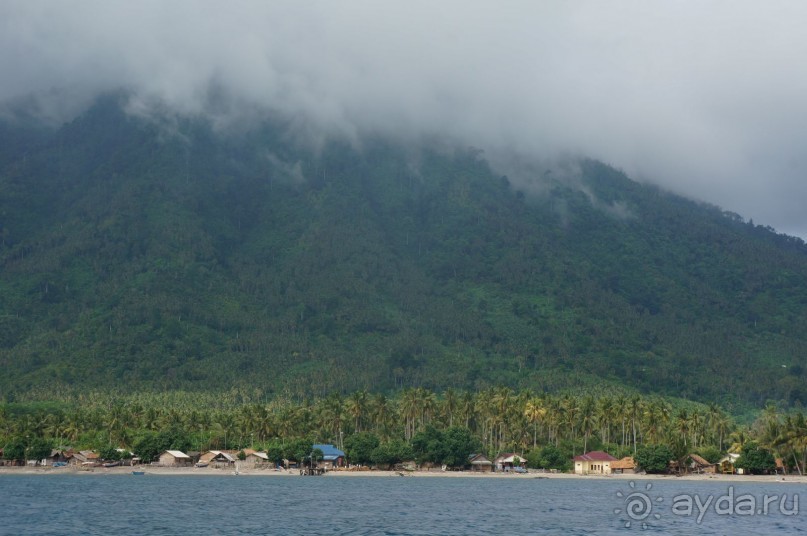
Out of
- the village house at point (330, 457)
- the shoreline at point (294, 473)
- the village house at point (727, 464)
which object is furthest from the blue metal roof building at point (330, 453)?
the village house at point (727, 464)

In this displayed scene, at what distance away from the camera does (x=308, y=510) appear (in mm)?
95125

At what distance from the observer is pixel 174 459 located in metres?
174

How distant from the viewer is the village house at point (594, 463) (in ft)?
543

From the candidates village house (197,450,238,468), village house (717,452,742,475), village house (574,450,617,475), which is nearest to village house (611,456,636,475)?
village house (574,450,617,475)

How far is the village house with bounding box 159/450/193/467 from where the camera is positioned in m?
174

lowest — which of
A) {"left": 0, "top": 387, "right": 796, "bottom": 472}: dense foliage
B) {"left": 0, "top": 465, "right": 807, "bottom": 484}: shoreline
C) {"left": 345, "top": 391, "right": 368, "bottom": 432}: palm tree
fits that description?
{"left": 0, "top": 465, "right": 807, "bottom": 484}: shoreline

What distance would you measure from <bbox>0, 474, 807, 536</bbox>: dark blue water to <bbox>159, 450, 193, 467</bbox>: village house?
30.0 meters

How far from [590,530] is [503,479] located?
255 feet

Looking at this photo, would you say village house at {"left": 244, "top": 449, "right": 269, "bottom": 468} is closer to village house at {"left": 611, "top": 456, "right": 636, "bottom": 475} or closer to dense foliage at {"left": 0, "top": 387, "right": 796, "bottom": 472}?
dense foliage at {"left": 0, "top": 387, "right": 796, "bottom": 472}

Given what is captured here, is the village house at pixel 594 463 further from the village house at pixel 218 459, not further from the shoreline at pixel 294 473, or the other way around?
the village house at pixel 218 459

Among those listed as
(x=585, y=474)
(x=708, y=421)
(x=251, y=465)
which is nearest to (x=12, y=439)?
(x=251, y=465)

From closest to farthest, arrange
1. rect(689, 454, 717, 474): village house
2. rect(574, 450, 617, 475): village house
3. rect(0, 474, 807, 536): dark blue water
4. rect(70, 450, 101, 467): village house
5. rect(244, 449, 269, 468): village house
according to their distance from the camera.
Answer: rect(0, 474, 807, 536): dark blue water
rect(689, 454, 717, 474): village house
rect(574, 450, 617, 475): village house
rect(244, 449, 269, 468): village house
rect(70, 450, 101, 467): village house

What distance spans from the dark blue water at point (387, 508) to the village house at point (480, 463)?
88.3 feet

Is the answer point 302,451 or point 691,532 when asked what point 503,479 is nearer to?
point 302,451
